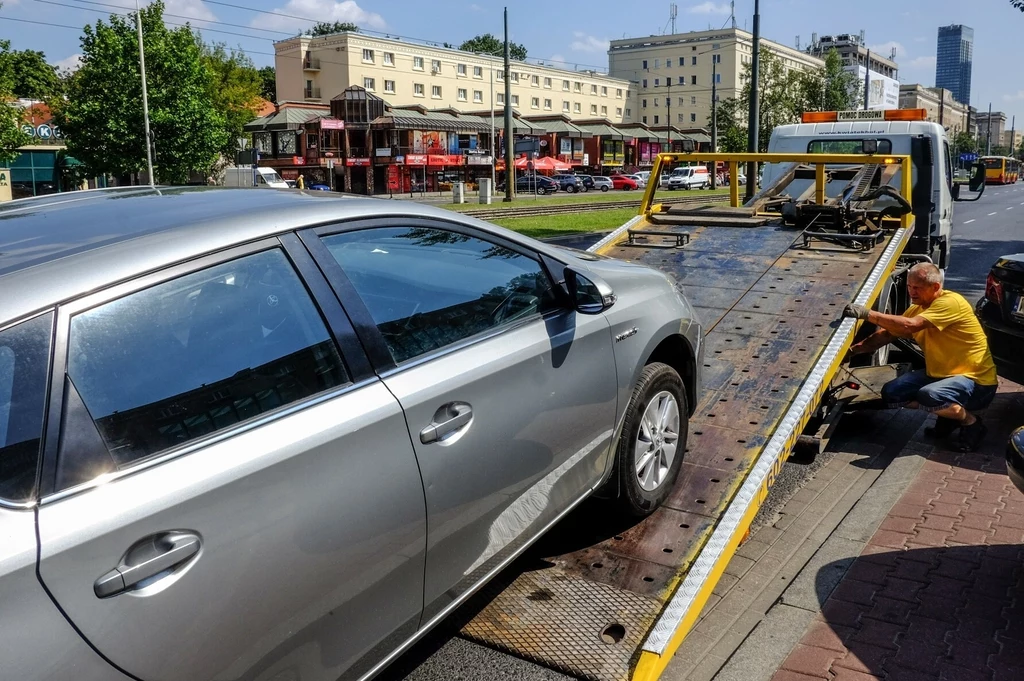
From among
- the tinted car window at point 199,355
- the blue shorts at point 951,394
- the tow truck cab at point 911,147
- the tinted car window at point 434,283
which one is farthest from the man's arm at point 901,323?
the tinted car window at point 199,355

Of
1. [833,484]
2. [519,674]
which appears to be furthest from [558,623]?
[833,484]

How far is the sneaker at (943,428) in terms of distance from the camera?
19.5ft

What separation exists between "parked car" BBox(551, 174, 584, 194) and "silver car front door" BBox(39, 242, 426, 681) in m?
58.7

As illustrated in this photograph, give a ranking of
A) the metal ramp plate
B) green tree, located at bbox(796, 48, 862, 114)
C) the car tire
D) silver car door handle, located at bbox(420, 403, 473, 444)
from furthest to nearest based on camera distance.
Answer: green tree, located at bbox(796, 48, 862, 114), the car tire, the metal ramp plate, silver car door handle, located at bbox(420, 403, 473, 444)

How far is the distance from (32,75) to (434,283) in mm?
87401

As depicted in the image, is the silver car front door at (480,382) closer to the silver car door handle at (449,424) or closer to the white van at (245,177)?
the silver car door handle at (449,424)

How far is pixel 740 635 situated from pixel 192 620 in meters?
2.42

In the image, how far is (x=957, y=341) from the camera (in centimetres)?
→ 594

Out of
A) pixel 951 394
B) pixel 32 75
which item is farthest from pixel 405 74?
pixel 951 394

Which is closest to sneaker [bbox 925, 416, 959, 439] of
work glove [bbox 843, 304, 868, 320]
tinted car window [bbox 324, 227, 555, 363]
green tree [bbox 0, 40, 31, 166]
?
work glove [bbox 843, 304, 868, 320]

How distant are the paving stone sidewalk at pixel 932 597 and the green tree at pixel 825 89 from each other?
35.4 metres

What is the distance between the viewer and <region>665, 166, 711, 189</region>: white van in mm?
58969

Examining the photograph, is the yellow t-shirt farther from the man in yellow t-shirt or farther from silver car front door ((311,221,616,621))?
silver car front door ((311,221,616,621))

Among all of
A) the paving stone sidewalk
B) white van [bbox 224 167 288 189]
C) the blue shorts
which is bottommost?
the paving stone sidewalk
